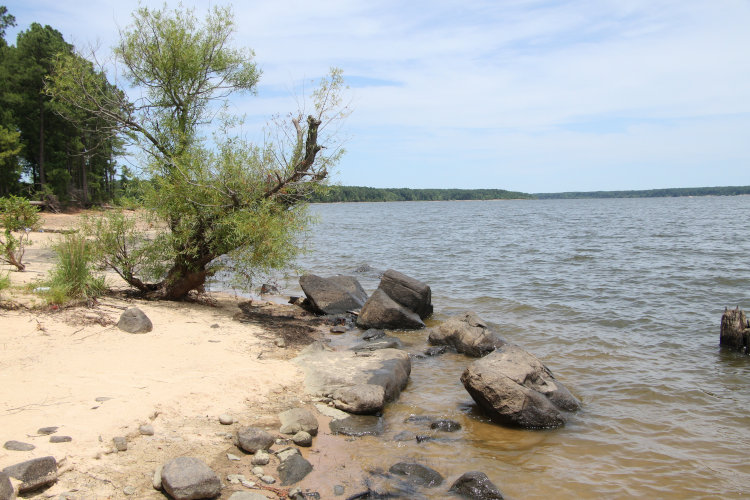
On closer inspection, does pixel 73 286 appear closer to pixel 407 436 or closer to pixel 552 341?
pixel 407 436

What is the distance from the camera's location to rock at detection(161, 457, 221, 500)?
203 inches

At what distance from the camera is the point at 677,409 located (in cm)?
902

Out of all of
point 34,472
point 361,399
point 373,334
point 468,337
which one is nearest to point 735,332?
point 468,337

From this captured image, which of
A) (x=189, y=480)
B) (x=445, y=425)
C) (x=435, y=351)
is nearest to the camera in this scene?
(x=189, y=480)

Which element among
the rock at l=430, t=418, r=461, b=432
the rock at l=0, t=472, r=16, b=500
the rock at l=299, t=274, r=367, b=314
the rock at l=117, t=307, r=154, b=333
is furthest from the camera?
the rock at l=299, t=274, r=367, b=314

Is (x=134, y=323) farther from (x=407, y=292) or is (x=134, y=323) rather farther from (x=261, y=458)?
(x=407, y=292)

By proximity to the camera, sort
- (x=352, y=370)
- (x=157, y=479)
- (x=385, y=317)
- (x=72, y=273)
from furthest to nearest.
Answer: (x=385, y=317) < (x=72, y=273) < (x=352, y=370) < (x=157, y=479)

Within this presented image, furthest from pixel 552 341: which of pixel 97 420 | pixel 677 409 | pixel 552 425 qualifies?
pixel 97 420

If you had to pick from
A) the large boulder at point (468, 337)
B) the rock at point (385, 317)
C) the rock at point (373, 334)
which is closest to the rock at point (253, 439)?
the large boulder at point (468, 337)

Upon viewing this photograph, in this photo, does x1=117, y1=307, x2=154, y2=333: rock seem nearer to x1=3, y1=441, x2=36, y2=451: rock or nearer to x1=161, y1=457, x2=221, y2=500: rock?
x1=3, y1=441, x2=36, y2=451: rock

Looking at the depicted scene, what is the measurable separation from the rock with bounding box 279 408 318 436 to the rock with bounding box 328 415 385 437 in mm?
367

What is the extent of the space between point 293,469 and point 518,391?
3944 mm

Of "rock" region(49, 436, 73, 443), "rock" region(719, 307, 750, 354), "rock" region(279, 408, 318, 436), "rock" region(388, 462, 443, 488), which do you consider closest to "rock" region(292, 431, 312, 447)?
"rock" region(279, 408, 318, 436)

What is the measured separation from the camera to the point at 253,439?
6.58m
